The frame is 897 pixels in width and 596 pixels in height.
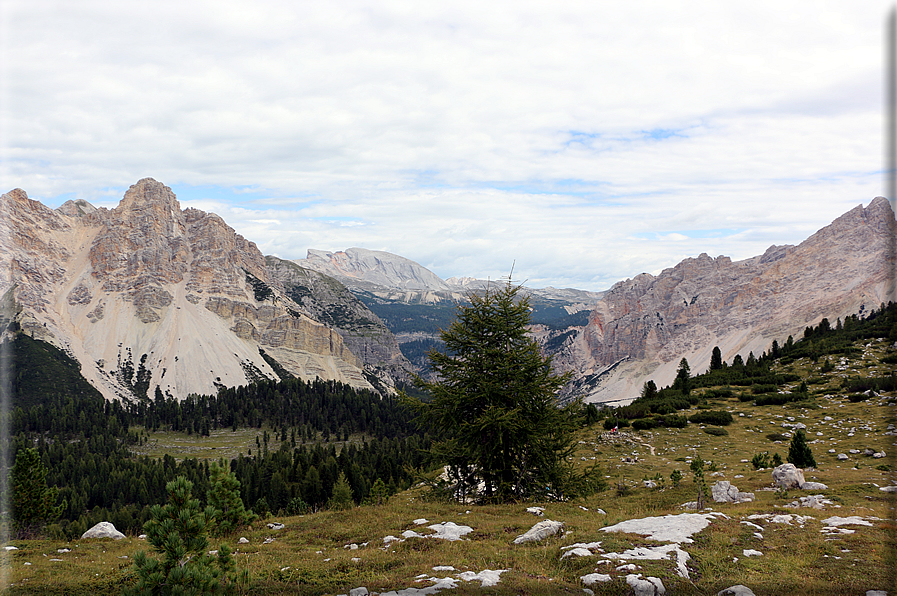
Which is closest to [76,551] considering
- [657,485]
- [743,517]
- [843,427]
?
[743,517]

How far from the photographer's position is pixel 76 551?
2036 cm

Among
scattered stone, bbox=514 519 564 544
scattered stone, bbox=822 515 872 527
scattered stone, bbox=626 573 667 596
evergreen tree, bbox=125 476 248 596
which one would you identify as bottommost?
scattered stone, bbox=514 519 564 544

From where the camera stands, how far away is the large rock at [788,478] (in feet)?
77.5

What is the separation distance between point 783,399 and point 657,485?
125 ft

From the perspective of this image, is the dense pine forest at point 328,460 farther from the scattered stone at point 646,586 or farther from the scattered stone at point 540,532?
the scattered stone at point 646,586

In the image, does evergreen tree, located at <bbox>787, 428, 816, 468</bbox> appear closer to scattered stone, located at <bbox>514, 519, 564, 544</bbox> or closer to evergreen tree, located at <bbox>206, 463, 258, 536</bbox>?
scattered stone, located at <bbox>514, 519, 564, 544</bbox>

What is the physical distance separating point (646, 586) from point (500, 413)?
1259cm

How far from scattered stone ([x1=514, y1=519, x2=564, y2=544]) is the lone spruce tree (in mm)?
6510

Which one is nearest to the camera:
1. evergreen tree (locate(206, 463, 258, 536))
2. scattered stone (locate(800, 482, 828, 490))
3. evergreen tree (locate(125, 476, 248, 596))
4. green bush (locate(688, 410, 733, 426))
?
evergreen tree (locate(125, 476, 248, 596))

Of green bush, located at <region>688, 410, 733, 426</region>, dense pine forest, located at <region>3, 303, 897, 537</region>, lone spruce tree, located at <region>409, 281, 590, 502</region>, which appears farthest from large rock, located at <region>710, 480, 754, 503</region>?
green bush, located at <region>688, 410, 733, 426</region>

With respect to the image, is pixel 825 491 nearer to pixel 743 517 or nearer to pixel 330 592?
pixel 743 517

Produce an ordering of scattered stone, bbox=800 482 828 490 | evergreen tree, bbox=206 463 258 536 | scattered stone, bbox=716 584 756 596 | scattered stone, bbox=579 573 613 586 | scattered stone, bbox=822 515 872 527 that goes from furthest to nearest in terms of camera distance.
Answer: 1. scattered stone, bbox=800 482 828 490
2. evergreen tree, bbox=206 463 258 536
3. scattered stone, bbox=822 515 872 527
4. scattered stone, bbox=579 573 613 586
5. scattered stone, bbox=716 584 756 596

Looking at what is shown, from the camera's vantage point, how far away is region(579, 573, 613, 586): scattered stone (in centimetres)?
1124

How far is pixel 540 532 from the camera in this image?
16141 mm
